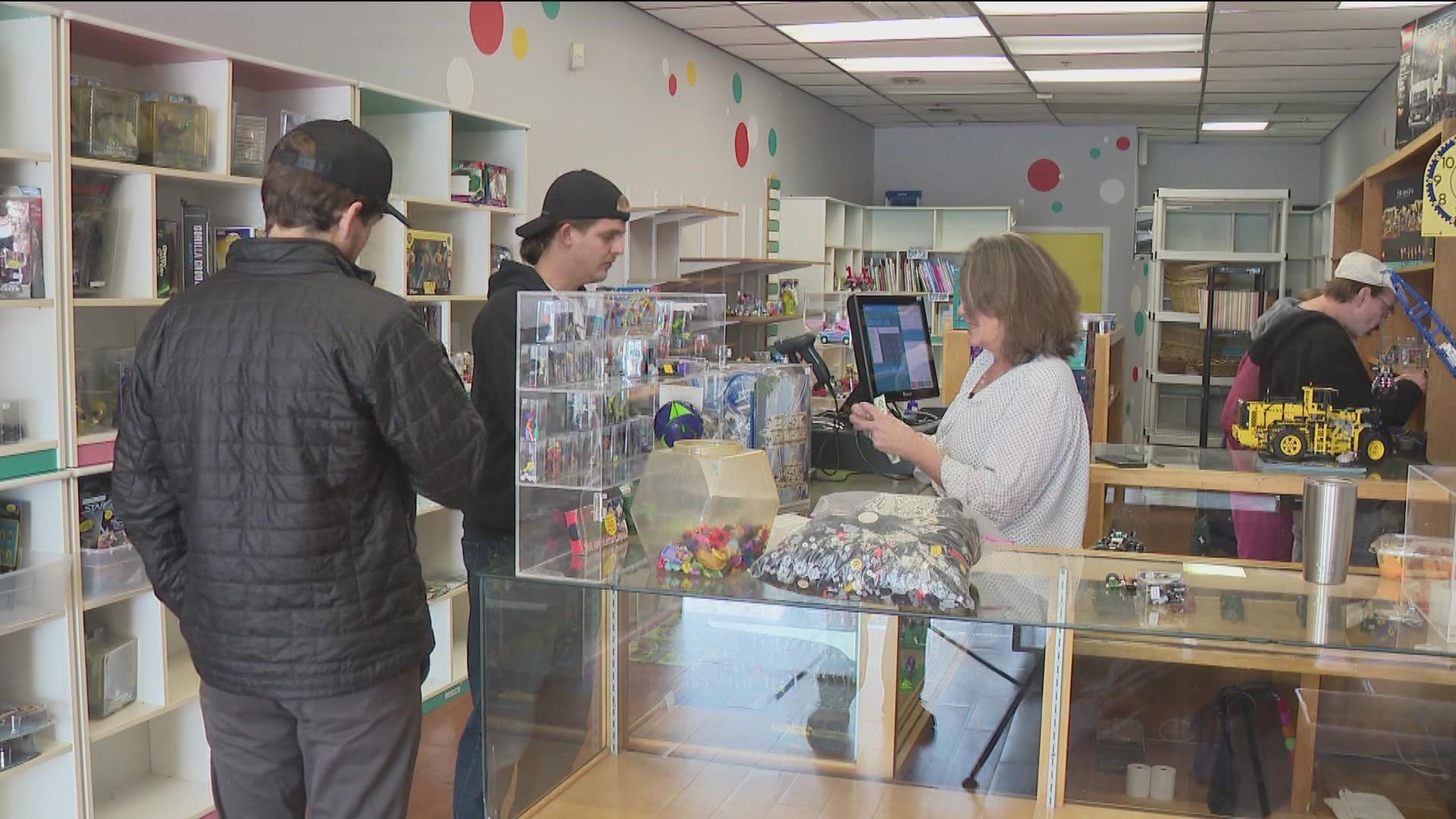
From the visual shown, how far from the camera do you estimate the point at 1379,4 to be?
5992 mm

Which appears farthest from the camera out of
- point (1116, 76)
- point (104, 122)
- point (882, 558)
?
point (1116, 76)

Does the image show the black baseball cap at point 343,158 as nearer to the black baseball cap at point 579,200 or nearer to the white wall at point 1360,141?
the black baseball cap at point 579,200

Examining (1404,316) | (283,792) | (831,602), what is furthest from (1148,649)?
(1404,316)

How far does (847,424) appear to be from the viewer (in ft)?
12.2

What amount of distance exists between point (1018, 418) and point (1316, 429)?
1.46m

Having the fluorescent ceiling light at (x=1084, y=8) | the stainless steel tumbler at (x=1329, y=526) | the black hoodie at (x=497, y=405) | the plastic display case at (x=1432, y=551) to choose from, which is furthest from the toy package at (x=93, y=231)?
the fluorescent ceiling light at (x=1084, y=8)

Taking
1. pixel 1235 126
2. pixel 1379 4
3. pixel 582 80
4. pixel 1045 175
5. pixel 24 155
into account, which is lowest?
pixel 24 155

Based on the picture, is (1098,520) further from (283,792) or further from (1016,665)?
(283,792)

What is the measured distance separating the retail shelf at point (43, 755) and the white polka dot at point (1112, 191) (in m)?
10.1

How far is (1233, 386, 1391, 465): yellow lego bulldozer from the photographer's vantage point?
3.32 meters

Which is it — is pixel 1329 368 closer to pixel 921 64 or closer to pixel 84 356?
pixel 84 356

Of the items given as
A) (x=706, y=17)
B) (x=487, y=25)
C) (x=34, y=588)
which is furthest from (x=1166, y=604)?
(x=706, y=17)

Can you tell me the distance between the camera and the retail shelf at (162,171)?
2.77 m

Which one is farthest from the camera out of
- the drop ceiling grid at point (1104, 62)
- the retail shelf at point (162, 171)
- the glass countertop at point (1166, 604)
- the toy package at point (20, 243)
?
the drop ceiling grid at point (1104, 62)
